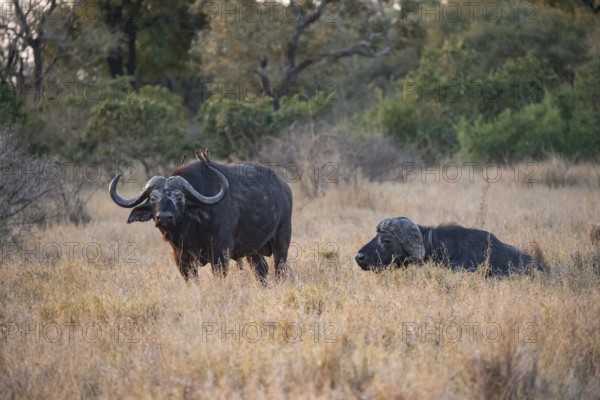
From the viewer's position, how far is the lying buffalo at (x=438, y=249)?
8.23 m

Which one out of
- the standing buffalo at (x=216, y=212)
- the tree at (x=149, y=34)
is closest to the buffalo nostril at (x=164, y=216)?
the standing buffalo at (x=216, y=212)

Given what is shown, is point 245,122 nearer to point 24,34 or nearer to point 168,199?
point 24,34

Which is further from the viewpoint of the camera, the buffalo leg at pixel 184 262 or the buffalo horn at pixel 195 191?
the buffalo leg at pixel 184 262

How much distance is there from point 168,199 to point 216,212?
0.66m

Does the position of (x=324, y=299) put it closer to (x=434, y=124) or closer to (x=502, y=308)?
(x=502, y=308)

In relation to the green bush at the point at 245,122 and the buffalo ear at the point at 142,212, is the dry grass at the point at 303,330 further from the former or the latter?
the green bush at the point at 245,122

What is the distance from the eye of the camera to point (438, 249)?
337 inches

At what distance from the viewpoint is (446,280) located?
24.9 feet

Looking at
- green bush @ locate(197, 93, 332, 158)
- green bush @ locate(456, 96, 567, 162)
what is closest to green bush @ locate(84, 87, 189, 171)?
green bush @ locate(197, 93, 332, 158)

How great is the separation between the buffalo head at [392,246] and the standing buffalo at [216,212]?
1.10 meters

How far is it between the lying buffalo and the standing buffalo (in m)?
1.20

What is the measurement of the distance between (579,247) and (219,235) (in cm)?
462

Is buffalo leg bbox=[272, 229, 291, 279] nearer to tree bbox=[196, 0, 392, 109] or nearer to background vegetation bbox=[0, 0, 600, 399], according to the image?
background vegetation bbox=[0, 0, 600, 399]

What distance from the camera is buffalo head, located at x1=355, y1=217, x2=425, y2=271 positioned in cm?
820
